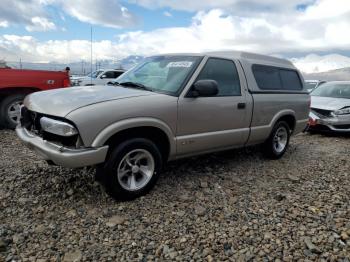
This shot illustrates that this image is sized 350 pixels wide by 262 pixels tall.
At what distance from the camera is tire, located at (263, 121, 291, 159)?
5.43m

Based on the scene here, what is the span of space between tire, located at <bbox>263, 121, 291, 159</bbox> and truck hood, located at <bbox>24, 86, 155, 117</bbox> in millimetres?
2688

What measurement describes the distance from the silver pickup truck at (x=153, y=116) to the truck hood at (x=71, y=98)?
1cm

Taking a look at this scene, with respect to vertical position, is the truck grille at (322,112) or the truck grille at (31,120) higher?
the truck grille at (31,120)

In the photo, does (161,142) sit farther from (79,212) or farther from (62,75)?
(62,75)

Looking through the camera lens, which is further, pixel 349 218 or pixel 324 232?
A: pixel 349 218

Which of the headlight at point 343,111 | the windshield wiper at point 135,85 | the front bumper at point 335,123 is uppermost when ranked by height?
the windshield wiper at point 135,85

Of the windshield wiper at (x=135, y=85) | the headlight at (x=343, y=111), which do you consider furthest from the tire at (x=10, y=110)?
the headlight at (x=343, y=111)

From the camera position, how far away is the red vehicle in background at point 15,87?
651 cm

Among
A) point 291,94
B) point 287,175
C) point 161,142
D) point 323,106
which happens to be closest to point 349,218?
point 287,175

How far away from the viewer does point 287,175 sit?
4840 mm

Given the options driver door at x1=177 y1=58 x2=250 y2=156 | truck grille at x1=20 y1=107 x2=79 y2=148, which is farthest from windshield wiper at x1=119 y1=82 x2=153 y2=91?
truck grille at x1=20 y1=107 x2=79 y2=148

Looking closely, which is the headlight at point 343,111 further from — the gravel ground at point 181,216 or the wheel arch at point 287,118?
the gravel ground at point 181,216

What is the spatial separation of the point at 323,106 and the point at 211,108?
5.52 metres

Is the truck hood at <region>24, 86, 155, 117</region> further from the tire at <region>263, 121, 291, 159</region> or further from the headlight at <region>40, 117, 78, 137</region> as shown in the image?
the tire at <region>263, 121, 291, 159</region>
